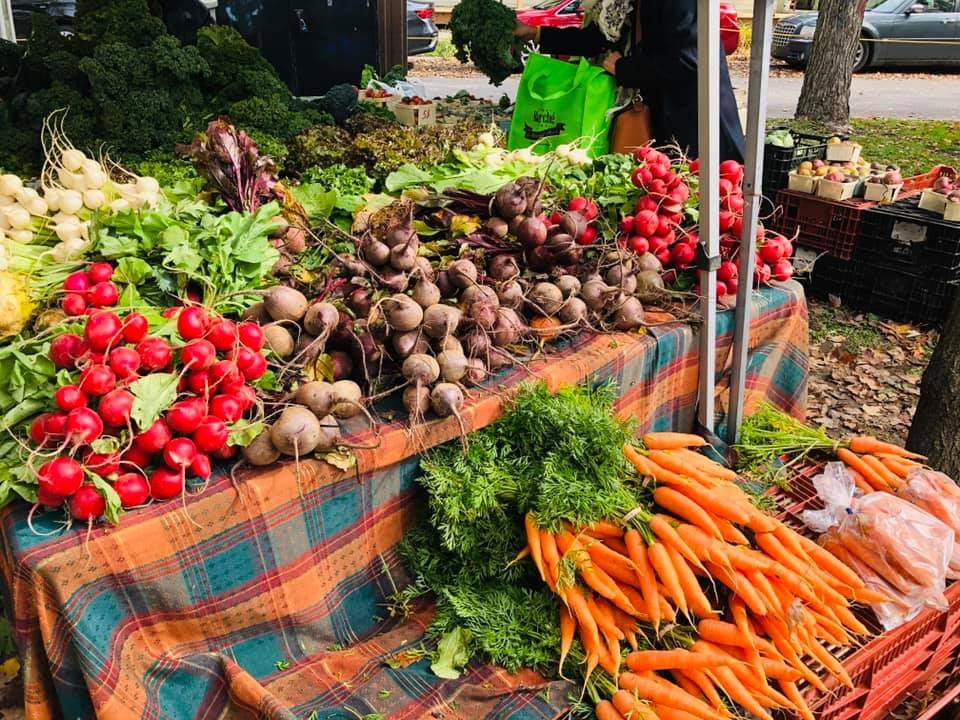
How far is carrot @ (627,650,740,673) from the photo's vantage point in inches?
81.6

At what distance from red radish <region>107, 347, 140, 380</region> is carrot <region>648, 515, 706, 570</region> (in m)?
1.56

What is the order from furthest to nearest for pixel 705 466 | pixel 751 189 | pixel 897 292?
pixel 897 292 < pixel 751 189 < pixel 705 466

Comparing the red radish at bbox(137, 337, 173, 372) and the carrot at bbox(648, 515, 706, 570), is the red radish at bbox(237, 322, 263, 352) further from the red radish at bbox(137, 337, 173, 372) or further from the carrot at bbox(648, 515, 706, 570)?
the carrot at bbox(648, 515, 706, 570)

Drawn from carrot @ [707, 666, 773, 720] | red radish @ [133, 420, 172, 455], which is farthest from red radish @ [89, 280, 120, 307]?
carrot @ [707, 666, 773, 720]

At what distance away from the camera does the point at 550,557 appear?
2137 mm

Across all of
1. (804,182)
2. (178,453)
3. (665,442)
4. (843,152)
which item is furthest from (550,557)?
(843,152)

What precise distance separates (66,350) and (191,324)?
1.02ft

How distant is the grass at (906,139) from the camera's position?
353 inches

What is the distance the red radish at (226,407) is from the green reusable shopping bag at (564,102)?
284 centimetres

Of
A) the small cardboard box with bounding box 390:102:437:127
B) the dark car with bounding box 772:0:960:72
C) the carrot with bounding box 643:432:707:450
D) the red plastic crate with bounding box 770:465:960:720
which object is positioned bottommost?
the red plastic crate with bounding box 770:465:960:720

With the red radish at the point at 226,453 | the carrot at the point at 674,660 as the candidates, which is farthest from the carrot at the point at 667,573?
the red radish at the point at 226,453

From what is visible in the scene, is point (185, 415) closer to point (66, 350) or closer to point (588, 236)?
point (66, 350)

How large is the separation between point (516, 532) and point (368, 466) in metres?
0.54

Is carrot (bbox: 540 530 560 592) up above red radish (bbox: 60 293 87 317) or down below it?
below
